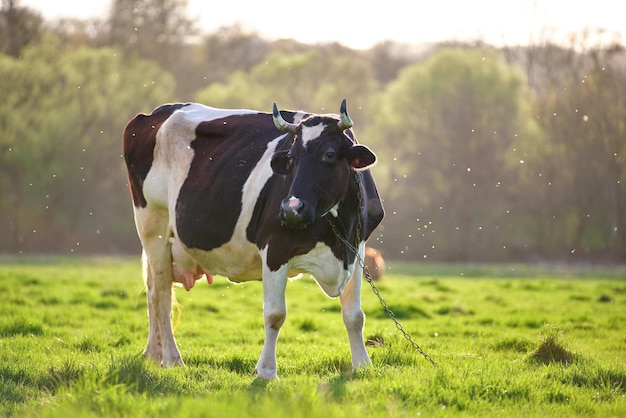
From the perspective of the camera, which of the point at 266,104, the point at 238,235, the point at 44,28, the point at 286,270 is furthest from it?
the point at 266,104

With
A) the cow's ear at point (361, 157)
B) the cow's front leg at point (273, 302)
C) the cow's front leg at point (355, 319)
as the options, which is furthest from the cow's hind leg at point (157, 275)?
the cow's ear at point (361, 157)

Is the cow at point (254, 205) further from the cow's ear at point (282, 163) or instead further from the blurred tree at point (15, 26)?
the blurred tree at point (15, 26)

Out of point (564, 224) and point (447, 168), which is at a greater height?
point (447, 168)

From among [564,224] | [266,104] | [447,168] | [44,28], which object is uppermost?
[44,28]

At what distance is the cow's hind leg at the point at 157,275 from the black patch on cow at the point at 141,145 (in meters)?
0.25

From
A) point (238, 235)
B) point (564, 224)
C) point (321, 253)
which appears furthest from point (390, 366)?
point (564, 224)

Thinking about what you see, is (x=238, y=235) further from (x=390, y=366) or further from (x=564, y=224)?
(x=564, y=224)

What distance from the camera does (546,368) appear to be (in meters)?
8.47

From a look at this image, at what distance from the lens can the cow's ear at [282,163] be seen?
8.05 meters

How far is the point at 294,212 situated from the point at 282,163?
0.78 metres

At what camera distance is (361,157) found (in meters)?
8.02

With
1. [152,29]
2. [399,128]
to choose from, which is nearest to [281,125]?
[399,128]

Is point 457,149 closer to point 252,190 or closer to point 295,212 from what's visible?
point 252,190

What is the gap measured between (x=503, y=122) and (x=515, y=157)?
1.97m
